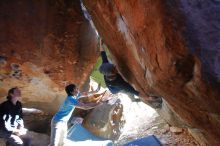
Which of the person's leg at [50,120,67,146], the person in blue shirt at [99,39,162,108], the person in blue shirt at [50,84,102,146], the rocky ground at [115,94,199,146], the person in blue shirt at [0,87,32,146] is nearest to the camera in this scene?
the person in blue shirt at [0,87,32,146]

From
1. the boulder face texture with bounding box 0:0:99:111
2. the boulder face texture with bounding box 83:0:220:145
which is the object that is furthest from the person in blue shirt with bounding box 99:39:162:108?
the boulder face texture with bounding box 83:0:220:145

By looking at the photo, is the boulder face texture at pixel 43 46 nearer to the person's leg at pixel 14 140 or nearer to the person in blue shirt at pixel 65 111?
the person in blue shirt at pixel 65 111

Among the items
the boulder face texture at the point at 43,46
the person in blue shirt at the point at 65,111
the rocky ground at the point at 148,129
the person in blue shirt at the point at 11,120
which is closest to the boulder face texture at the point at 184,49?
the rocky ground at the point at 148,129

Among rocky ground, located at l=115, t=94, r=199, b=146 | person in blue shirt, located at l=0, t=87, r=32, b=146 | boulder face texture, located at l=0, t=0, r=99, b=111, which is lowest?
rocky ground, located at l=115, t=94, r=199, b=146

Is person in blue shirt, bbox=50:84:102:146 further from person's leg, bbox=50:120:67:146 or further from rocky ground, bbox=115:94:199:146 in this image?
rocky ground, bbox=115:94:199:146

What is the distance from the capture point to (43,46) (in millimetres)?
7141

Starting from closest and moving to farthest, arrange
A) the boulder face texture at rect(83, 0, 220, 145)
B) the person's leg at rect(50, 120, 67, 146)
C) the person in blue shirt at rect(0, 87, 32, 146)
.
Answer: the boulder face texture at rect(83, 0, 220, 145)
the person in blue shirt at rect(0, 87, 32, 146)
the person's leg at rect(50, 120, 67, 146)

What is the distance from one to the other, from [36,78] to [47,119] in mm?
1469

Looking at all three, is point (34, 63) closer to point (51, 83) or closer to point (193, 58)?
point (51, 83)

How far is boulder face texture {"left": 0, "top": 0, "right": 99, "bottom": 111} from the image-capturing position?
6910 millimetres

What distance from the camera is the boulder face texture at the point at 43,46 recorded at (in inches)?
272

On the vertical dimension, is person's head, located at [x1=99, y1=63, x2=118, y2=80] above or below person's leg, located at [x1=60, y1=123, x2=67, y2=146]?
above

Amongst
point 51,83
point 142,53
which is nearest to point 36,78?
point 51,83

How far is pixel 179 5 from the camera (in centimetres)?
272
